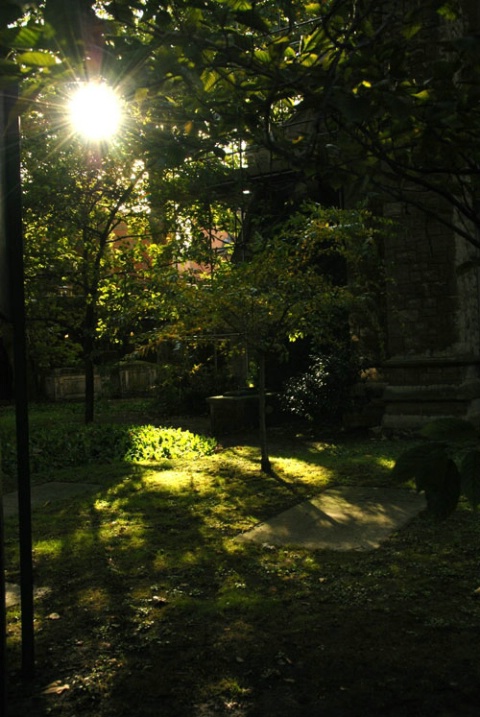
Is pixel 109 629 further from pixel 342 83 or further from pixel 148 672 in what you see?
Answer: pixel 342 83

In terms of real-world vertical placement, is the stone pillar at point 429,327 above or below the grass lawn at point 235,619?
above

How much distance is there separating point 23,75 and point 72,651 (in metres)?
2.60

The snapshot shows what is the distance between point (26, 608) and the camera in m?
3.03

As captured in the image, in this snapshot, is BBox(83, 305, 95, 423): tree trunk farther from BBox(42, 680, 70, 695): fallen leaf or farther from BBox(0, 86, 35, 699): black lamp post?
BBox(42, 680, 70, 695): fallen leaf

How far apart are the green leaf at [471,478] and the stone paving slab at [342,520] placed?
113 inches

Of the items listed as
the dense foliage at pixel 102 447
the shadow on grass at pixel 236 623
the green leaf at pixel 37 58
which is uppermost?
the green leaf at pixel 37 58

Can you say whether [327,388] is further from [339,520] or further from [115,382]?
[115,382]

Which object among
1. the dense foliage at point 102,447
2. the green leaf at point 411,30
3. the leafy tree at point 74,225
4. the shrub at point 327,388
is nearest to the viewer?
the green leaf at point 411,30

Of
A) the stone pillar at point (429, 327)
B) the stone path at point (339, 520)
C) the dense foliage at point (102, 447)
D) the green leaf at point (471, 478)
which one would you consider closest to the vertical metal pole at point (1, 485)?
the stone path at point (339, 520)

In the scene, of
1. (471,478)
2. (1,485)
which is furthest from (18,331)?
(471,478)

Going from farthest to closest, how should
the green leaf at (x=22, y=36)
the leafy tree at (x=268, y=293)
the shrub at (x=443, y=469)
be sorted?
the leafy tree at (x=268, y=293) < the shrub at (x=443, y=469) < the green leaf at (x=22, y=36)

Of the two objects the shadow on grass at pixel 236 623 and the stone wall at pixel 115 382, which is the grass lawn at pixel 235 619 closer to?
the shadow on grass at pixel 236 623

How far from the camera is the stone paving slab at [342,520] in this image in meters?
4.93

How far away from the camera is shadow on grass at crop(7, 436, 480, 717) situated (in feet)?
9.16
